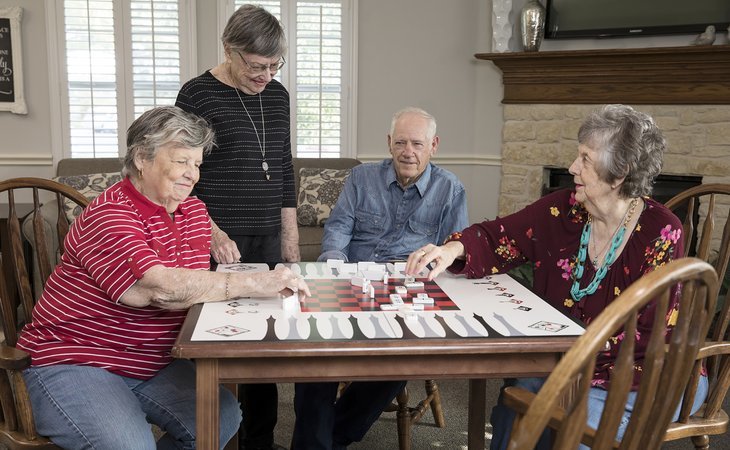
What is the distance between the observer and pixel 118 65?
4770 mm

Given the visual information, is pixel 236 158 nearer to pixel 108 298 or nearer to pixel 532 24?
pixel 108 298

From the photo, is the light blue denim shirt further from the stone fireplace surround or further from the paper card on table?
the stone fireplace surround

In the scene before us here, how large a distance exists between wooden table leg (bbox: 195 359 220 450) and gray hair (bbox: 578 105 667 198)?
106cm

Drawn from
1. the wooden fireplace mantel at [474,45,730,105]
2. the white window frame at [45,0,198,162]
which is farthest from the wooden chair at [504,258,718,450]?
the white window frame at [45,0,198,162]

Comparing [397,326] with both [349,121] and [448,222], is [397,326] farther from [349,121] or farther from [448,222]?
[349,121]

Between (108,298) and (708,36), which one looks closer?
(108,298)

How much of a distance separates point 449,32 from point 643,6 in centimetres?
126

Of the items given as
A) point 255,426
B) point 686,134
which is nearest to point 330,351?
point 255,426

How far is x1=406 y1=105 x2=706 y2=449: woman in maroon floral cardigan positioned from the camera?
72.6 inches

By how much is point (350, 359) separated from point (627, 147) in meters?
0.89

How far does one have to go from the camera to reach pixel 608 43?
180 inches

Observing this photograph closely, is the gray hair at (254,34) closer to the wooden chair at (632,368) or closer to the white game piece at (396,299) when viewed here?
the white game piece at (396,299)

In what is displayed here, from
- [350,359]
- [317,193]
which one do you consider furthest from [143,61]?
[350,359]

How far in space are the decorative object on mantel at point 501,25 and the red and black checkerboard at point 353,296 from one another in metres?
3.19
